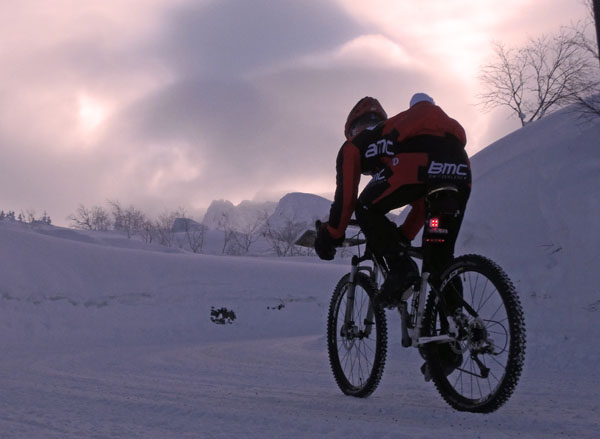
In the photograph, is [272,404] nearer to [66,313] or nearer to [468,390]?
[468,390]

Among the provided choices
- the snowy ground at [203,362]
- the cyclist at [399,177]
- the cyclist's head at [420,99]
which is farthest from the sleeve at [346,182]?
the snowy ground at [203,362]

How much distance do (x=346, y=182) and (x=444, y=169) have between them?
2.24 ft

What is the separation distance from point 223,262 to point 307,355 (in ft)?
24.8

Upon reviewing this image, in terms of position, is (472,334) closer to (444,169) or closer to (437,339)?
(437,339)

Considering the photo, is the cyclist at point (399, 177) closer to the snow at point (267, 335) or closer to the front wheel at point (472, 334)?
the front wheel at point (472, 334)

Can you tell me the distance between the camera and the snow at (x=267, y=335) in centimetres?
298

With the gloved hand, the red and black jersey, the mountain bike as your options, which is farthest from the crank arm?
the gloved hand

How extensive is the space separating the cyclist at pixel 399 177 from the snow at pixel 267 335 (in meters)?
0.87

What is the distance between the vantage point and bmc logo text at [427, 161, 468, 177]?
329 centimetres

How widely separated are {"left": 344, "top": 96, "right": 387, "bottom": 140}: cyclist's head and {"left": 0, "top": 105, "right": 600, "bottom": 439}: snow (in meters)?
1.82

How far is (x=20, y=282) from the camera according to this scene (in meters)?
10.7

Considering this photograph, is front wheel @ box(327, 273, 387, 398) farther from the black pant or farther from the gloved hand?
the black pant

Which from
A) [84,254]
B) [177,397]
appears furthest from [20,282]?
[177,397]

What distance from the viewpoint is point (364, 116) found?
160 inches
